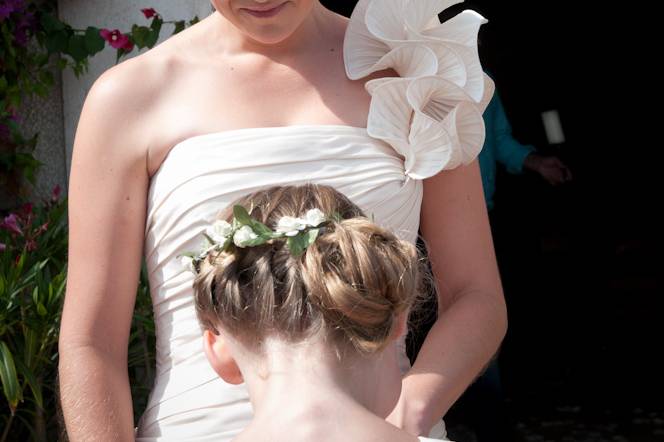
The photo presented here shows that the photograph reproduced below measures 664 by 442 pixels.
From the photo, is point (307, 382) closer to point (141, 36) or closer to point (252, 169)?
point (252, 169)

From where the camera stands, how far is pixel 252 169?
79.5 inches

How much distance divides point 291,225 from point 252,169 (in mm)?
432

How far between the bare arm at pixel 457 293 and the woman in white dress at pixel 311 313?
0.98 ft

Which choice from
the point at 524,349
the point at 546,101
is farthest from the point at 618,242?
the point at 524,349

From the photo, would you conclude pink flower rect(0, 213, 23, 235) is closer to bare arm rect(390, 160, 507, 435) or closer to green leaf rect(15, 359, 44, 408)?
green leaf rect(15, 359, 44, 408)

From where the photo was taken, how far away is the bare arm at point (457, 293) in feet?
6.40

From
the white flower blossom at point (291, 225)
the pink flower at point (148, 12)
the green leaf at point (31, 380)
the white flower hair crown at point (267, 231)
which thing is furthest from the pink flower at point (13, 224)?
the white flower blossom at point (291, 225)

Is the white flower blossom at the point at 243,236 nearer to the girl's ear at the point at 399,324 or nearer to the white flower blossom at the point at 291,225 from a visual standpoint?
the white flower blossom at the point at 291,225

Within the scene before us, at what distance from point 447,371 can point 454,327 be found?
0.11 meters

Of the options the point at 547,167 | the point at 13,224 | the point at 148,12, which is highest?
the point at 148,12

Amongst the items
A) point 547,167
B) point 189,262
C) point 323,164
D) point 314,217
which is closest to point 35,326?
point 323,164

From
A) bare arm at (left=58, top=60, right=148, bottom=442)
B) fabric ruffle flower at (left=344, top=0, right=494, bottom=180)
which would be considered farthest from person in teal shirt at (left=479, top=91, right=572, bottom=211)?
bare arm at (left=58, top=60, right=148, bottom=442)

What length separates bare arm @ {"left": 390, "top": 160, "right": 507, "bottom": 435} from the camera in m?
1.95

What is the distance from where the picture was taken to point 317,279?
1561 mm
